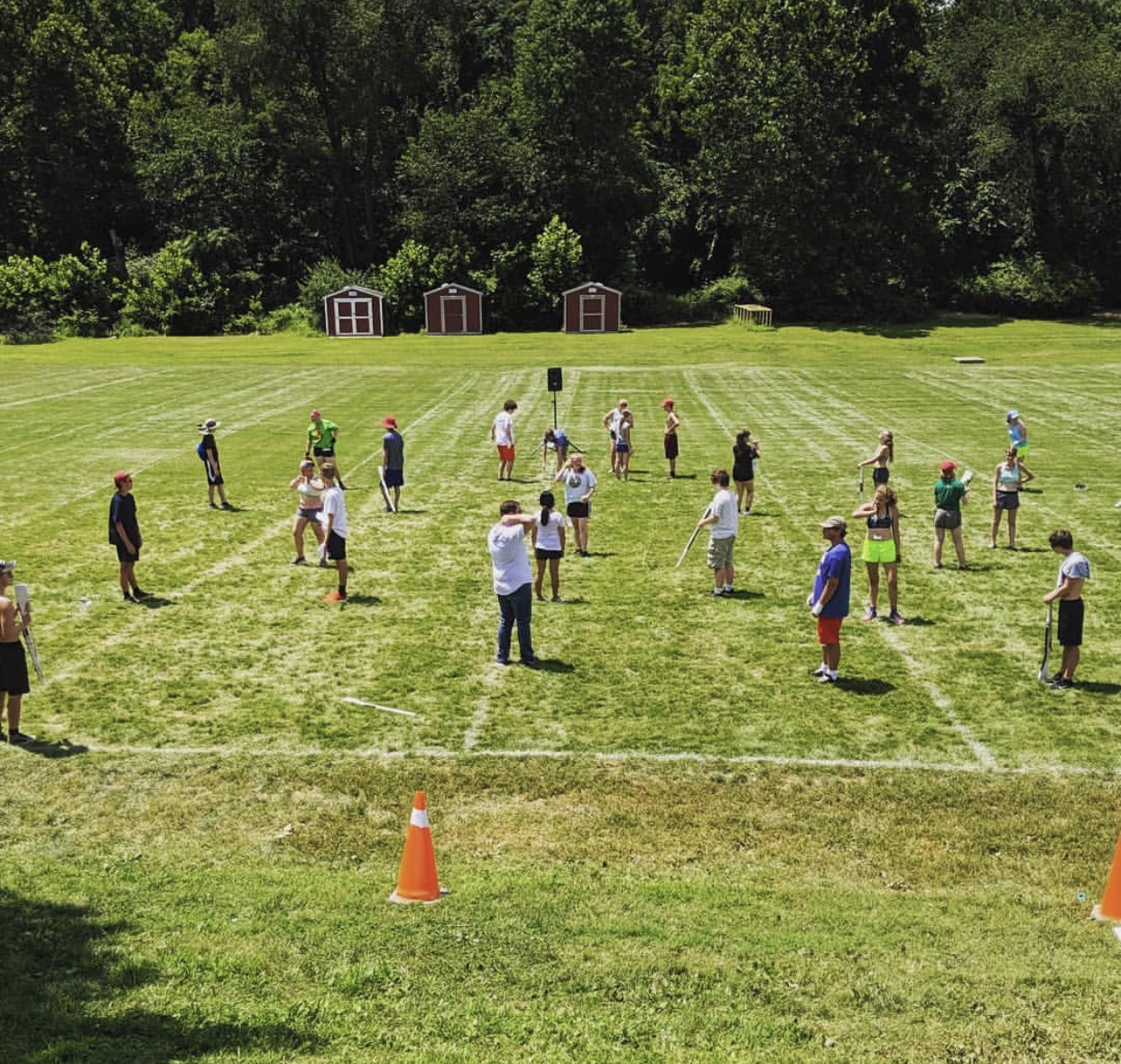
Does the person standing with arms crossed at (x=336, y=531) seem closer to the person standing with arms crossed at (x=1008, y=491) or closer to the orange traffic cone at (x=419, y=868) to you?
the orange traffic cone at (x=419, y=868)

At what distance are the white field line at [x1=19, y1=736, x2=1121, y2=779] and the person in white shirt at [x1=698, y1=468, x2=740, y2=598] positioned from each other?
5052mm

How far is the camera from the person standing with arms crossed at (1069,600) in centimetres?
1277

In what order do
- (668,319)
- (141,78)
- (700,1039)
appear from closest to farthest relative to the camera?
1. (700,1039)
2. (668,319)
3. (141,78)

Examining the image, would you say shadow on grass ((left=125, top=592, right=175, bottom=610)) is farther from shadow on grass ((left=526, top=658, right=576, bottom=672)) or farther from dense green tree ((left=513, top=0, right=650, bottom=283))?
dense green tree ((left=513, top=0, right=650, bottom=283))

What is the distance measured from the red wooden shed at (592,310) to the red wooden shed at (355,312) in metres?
10.9

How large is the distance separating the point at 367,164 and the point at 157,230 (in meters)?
15.5

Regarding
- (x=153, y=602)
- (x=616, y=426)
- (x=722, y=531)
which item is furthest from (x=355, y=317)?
(x=722, y=531)

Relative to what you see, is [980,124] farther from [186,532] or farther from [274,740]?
[274,740]

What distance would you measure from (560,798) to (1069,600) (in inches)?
244

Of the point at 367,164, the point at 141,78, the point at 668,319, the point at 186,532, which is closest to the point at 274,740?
the point at 186,532

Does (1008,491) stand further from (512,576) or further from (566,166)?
(566,166)

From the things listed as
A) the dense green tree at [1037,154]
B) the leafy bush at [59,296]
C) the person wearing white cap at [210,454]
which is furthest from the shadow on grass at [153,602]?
the dense green tree at [1037,154]

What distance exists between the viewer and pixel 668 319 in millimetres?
74875

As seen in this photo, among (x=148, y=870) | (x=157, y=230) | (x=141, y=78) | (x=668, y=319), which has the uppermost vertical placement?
(x=141, y=78)
